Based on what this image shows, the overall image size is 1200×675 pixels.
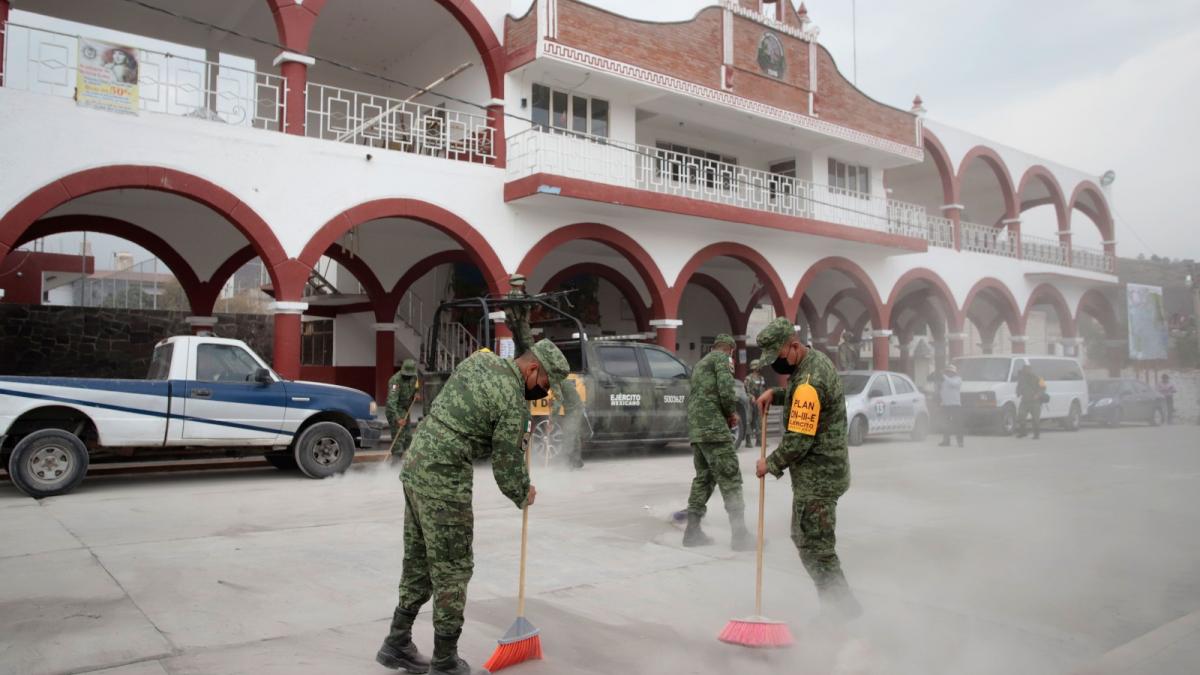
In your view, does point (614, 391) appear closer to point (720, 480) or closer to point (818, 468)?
point (720, 480)

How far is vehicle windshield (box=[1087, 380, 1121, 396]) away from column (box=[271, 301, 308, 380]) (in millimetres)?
21328

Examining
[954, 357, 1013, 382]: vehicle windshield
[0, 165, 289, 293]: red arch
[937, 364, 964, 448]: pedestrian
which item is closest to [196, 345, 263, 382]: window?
[0, 165, 289, 293]: red arch

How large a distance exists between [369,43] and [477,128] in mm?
4268

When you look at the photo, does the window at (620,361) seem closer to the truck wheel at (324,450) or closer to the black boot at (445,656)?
the truck wheel at (324,450)

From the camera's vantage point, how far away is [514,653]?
158 inches

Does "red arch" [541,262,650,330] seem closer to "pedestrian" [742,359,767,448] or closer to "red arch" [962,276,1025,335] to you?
"pedestrian" [742,359,767,448]

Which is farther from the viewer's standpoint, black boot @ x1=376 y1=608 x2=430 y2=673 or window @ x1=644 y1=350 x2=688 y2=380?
window @ x1=644 y1=350 x2=688 y2=380

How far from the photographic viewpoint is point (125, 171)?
11391mm

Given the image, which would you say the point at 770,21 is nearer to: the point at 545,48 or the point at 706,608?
the point at 545,48

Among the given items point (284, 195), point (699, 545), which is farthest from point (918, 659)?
point (284, 195)

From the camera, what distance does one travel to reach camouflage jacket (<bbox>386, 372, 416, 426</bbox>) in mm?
11922

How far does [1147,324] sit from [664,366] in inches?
409

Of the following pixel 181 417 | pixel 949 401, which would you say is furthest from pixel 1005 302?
pixel 181 417

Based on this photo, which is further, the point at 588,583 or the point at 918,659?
the point at 588,583
